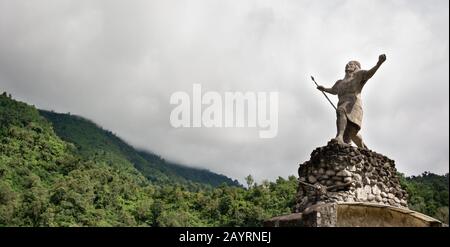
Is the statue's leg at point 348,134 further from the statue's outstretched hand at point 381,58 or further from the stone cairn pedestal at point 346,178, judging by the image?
the statue's outstretched hand at point 381,58

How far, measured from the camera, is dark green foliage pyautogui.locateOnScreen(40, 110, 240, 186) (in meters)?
70.8

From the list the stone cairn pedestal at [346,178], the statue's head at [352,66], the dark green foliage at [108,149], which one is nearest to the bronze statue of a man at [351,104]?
the statue's head at [352,66]

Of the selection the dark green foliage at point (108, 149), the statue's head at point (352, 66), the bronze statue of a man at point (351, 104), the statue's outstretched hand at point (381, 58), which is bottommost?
the bronze statue of a man at point (351, 104)

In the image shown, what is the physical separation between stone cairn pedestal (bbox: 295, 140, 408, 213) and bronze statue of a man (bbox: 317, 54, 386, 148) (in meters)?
0.63

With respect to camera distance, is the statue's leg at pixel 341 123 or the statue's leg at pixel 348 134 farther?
the statue's leg at pixel 348 134

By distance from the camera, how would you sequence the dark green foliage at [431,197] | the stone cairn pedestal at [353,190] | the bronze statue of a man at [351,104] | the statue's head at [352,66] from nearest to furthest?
1. the stone cairn pedestal at [353,190]
2. the bronze statue of a man at [351,104]
3. the statue's head at [352,66]
4. the dark green foliage at [431,197]

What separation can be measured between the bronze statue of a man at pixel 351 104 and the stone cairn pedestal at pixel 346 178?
2.06ft

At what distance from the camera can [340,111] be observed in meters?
12.7

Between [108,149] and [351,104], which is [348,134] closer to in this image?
[351,104]

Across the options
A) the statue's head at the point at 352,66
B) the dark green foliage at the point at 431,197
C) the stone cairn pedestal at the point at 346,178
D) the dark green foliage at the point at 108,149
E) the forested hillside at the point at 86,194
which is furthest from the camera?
the dark green foliage at the point at 108,149

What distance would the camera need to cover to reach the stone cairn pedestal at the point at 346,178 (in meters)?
11.6

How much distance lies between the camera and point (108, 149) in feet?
249

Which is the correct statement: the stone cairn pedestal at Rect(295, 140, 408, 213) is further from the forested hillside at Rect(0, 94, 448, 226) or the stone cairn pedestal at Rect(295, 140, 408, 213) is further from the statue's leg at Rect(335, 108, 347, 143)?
the forested hillside at Rect(0, 94, 448, 226)

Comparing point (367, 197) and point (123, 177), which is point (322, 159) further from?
point (123, 177)
